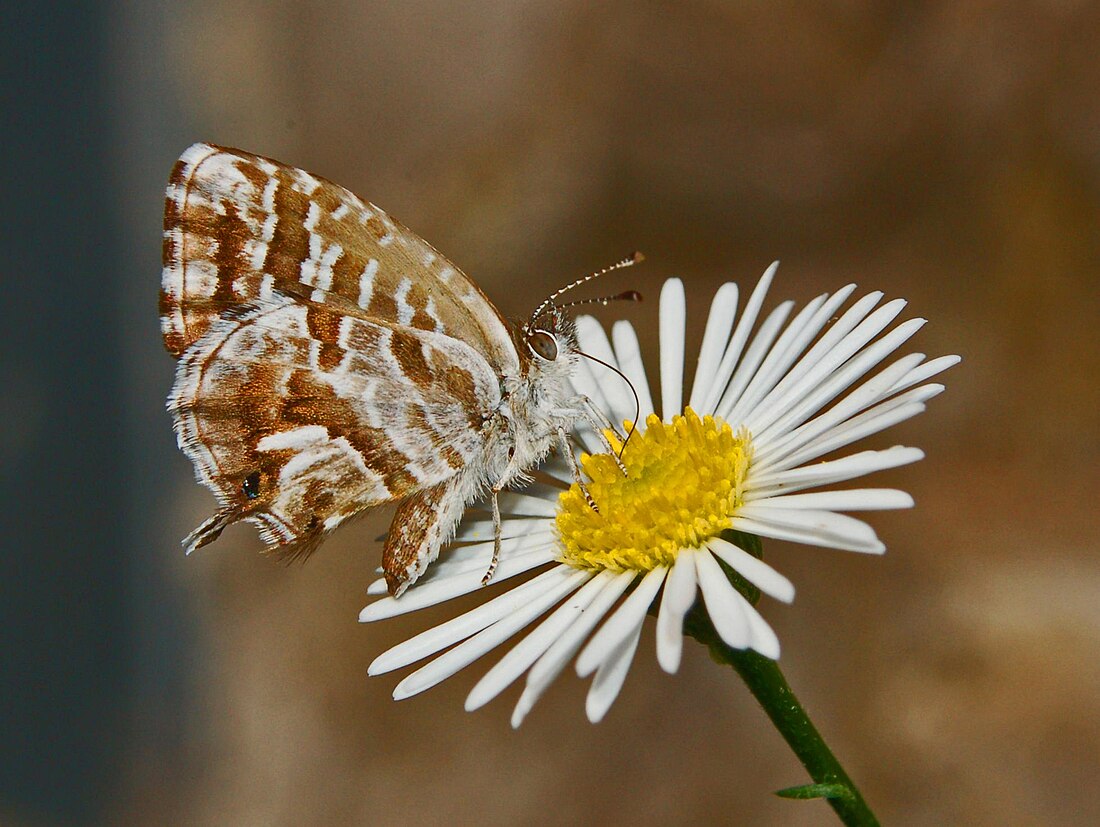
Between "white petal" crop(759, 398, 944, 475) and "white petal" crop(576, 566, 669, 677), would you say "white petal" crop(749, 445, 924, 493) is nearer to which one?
"white petal" crop(759, 398, 944, 475)

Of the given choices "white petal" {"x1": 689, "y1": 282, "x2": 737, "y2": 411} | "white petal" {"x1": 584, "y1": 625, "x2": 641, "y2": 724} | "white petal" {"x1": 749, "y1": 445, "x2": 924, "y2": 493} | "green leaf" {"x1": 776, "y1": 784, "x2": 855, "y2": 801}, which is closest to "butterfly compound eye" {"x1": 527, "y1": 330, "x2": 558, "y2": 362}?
"white petal" {"x1": 689, "y1": 282, "x2": 737, "y2": 411}

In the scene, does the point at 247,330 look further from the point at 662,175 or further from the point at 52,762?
the point at 52,762

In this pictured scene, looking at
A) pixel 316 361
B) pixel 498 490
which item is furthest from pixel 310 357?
pixel 498 490

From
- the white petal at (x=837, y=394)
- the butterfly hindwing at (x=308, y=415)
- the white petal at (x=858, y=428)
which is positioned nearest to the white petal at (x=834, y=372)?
the white petal at (x=837, y=394)

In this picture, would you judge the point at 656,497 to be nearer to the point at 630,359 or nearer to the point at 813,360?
the point at 813,360

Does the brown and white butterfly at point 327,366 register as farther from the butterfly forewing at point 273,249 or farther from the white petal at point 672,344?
the white petal at point 672,344

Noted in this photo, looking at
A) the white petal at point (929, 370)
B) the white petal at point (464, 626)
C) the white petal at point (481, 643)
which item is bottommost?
the white petal at point (481, 643)
